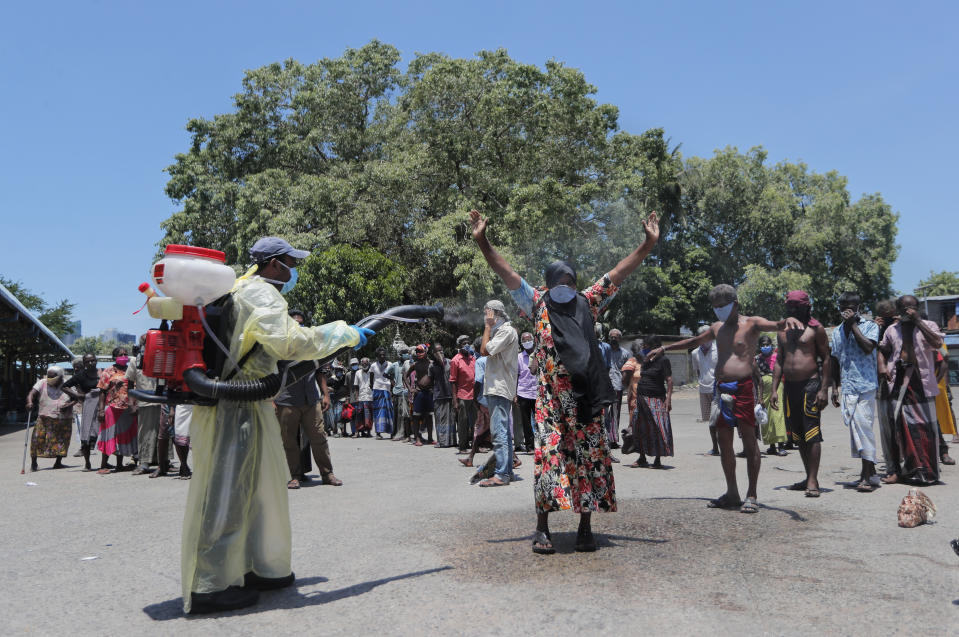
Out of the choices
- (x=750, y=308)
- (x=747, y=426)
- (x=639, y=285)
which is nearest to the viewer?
(x=747, y=426)

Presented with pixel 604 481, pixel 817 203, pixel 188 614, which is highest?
pixel 817 203

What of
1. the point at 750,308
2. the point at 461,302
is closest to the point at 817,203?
the point at 750,308

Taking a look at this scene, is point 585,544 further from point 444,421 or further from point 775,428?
point 444,421

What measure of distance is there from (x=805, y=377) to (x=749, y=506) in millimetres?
1678

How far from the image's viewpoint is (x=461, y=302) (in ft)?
97.5

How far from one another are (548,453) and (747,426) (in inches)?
96.9

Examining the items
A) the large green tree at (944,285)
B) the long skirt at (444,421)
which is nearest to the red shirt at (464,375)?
the long skirt at (444,421)

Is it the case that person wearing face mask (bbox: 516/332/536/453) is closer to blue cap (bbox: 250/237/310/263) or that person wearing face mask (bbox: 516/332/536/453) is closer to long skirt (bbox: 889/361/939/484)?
long skirt (bbox: 889/361/939/484)

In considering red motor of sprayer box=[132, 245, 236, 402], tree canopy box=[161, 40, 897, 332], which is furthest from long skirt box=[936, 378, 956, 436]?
tree canopy box=[161, 40, 897, 332]

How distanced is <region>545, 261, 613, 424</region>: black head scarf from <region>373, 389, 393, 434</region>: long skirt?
41.9 ft

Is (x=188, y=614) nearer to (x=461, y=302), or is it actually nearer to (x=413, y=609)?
(x=413, y=609)

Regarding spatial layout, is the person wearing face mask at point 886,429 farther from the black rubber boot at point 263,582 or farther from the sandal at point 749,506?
the black rubber boot at point 263,582

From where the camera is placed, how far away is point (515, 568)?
4.70 meters

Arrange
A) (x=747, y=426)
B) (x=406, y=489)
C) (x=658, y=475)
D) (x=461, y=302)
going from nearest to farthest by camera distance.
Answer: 1. (x=747, y=426)
2. (x=406, y=489)
3. (x=658, y=475)
4. (x=461, y=302)
